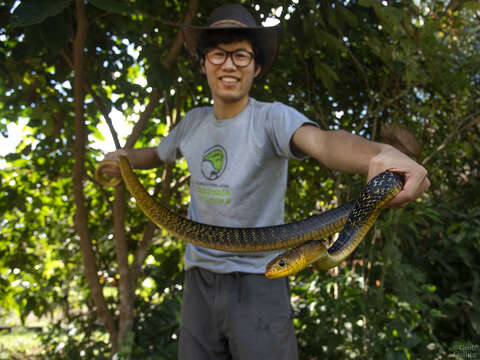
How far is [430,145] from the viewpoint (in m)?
3.47

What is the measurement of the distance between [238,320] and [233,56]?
119 centimetres

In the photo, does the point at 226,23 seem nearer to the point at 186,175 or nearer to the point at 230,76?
the point at 230,76

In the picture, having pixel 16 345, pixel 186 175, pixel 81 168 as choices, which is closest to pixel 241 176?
pixel 81 168

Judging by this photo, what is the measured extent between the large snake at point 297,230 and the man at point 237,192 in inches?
7.8

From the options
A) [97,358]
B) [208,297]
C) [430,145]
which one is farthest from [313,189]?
[97,358]

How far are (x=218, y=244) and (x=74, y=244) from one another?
233 cm

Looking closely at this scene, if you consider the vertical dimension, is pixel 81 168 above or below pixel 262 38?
below

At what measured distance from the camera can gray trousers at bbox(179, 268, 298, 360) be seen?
1.62 metres

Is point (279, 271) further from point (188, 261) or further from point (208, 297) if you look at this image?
point (188, 261)

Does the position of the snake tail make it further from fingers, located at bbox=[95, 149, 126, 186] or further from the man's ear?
fingers, located at bbox=[95, 149, 126, 186]

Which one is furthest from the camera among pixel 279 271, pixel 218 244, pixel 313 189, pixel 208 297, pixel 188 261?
pixel 313 189

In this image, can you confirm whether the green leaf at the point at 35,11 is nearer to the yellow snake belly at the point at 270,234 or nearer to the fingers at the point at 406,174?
the yellow snake belly at the point at 270,234

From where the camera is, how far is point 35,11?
1275 millimetres

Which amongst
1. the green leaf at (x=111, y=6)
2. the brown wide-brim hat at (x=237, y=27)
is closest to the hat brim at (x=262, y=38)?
the brown wide-brim hat at (x=237, y=27)
